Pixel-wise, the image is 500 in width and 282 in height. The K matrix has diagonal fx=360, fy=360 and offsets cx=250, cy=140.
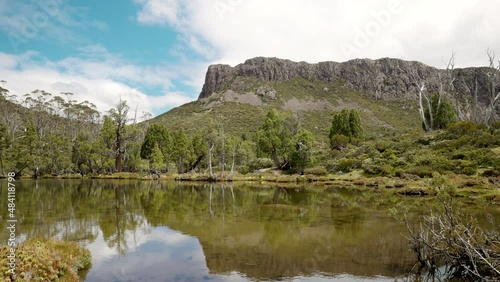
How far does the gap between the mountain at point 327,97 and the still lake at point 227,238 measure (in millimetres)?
96681

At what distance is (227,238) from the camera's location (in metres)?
14.8

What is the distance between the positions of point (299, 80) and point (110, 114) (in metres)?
144


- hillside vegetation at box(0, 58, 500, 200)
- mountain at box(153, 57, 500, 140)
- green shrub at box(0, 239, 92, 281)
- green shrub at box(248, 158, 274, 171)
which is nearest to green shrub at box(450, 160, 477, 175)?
hillside vegetation at box(0, 58, 500, 200)

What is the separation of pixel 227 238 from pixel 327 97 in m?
167

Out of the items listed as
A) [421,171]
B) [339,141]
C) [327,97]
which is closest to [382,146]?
[339,141]

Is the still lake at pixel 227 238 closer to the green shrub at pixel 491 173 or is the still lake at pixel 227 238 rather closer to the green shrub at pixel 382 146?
the green shrub at pixel 491 173

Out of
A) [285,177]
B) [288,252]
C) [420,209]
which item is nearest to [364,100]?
[285,177]

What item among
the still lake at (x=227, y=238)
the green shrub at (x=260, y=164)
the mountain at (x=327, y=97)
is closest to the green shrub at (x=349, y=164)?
the green shrub at (x=260, y=164)

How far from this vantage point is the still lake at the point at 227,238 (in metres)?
10.6

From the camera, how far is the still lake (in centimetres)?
1065

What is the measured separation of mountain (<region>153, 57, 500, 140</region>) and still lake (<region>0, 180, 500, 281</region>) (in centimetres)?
9668

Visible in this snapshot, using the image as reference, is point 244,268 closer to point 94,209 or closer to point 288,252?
point 288,252

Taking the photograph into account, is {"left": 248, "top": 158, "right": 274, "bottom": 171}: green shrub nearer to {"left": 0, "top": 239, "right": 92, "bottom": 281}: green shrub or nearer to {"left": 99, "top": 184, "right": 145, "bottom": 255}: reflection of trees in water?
{"left": 99, "top": 184, "right": 145, "bottom": 255}: reflection of trees in water

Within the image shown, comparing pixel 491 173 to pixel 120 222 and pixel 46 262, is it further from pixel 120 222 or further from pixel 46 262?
pixel 46 262
